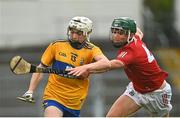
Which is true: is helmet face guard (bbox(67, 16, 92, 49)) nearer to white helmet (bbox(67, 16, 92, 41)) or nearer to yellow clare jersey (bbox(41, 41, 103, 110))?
white helmet (bbox(67, 16, 92, 41))

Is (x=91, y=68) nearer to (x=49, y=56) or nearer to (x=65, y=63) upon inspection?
(x=65, y=63)

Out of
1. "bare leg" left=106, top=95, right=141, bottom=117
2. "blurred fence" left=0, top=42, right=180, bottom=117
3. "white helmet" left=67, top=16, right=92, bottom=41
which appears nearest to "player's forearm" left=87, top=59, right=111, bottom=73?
"white helmet" left=67, top=16, right=92, bottom=41

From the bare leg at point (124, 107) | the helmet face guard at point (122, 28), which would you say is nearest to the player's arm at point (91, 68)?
the helmet face guard at point (122, 28)

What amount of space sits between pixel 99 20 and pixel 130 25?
11296mm

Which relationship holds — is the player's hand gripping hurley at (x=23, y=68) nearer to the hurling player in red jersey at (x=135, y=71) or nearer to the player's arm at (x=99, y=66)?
the player's arm at (x=99, y=66)

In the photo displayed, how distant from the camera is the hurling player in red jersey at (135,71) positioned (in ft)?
38.7

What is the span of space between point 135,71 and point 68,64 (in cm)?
88

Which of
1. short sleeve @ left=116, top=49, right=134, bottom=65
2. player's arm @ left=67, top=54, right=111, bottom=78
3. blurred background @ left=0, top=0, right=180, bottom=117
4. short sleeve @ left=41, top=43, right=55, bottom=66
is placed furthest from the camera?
blurred background @ left=0, top=0, right=180, bottom=117

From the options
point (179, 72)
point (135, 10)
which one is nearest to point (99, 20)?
point (135, 10)

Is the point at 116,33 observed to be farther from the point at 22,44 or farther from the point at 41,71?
the point at 22,44

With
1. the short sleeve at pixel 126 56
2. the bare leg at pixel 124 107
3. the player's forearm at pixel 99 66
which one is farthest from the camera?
the bare leg at pixel 124 107

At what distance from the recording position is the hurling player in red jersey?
11.8 m

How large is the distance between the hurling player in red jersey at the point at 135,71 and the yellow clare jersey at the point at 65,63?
359mm

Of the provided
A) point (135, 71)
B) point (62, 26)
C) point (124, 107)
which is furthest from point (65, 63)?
point (62, 26)
